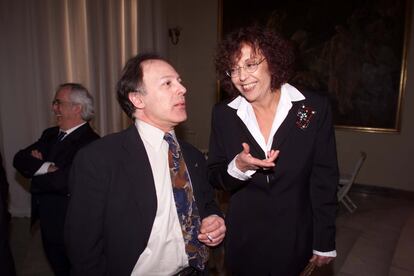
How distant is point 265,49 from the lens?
1.68 m

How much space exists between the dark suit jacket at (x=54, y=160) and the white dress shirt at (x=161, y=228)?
1221mm

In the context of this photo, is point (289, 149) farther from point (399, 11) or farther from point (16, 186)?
point (399, 11)

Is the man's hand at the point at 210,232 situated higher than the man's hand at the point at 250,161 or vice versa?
the man's hand at the point at 250,161

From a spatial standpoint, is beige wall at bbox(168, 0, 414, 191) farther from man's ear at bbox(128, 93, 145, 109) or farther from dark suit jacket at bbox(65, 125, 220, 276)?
dark suit jacket at bbox(65, 125, 220, 276)

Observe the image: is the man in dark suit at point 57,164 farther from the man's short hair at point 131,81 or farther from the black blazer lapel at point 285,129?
the black blazer lapel at point 285,129

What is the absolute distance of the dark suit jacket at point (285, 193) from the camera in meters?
1.71

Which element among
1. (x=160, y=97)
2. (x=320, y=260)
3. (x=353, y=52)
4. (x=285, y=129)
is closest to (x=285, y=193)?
(x=285, y=129)

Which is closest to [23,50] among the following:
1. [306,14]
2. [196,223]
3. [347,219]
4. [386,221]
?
[196,223]

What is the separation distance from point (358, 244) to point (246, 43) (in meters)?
3.31

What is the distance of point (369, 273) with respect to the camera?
339 centimetres

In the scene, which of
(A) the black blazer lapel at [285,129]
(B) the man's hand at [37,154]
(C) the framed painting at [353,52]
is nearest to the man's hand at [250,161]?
(A) the black blazer lapel at [285,129]

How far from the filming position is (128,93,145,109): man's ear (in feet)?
5.02

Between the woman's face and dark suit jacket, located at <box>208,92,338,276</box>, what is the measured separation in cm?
19

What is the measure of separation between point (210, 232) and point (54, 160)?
162 centimetres
